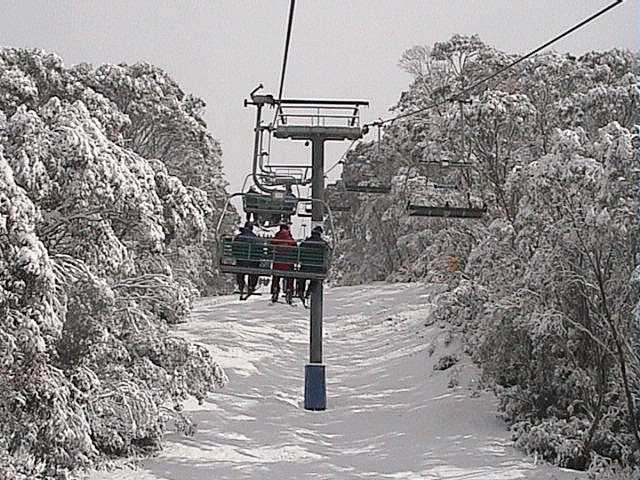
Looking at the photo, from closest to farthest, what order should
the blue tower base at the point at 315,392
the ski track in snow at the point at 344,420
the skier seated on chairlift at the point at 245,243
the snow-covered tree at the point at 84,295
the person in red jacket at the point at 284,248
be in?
the snow-covered tree at the point at 84,295
the skier seated on chairlift at the point at 245,243
the person in red jacket at the point at 284,248
the ski track in snow at the point at 344,420
the blue tower base at the point at 315,392

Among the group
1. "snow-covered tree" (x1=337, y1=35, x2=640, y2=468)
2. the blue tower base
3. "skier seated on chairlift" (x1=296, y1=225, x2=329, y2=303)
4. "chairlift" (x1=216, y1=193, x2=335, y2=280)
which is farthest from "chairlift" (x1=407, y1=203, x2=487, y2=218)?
the blue tower base

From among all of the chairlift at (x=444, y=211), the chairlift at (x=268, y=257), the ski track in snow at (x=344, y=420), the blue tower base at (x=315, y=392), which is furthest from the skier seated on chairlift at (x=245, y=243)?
the blue tower base at (x=315, y=392)

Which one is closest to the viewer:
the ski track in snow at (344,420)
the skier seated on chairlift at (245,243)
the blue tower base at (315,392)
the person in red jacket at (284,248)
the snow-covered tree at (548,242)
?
the skier seated on chairlift at (245,243)

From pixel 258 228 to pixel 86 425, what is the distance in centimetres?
464

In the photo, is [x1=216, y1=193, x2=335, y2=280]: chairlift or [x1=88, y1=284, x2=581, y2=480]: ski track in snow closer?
[x1=216, y1=193, x2=335, y2=280]: chairlift

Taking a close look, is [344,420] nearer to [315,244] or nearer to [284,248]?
[315,244]

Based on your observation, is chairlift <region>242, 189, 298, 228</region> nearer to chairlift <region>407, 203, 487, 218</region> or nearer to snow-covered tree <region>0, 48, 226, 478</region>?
snow-covered tree <region>0, 48, 226, 478</region>

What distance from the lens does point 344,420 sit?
2050 cm

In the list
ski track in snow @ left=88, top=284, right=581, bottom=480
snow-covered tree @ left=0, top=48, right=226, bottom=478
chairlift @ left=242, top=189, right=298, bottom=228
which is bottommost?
ski track in snow @ left=88, top=284, right=581, bottom=480

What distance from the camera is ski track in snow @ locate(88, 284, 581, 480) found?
15492 millimetres

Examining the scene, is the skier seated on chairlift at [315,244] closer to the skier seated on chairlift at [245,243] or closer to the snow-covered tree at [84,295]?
the skier seated on chairlift at [245,243]

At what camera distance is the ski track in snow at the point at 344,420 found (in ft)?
50.8

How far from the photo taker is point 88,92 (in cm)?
1834

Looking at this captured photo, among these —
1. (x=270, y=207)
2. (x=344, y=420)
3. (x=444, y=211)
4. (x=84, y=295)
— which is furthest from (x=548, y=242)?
(x=84, y=295)
